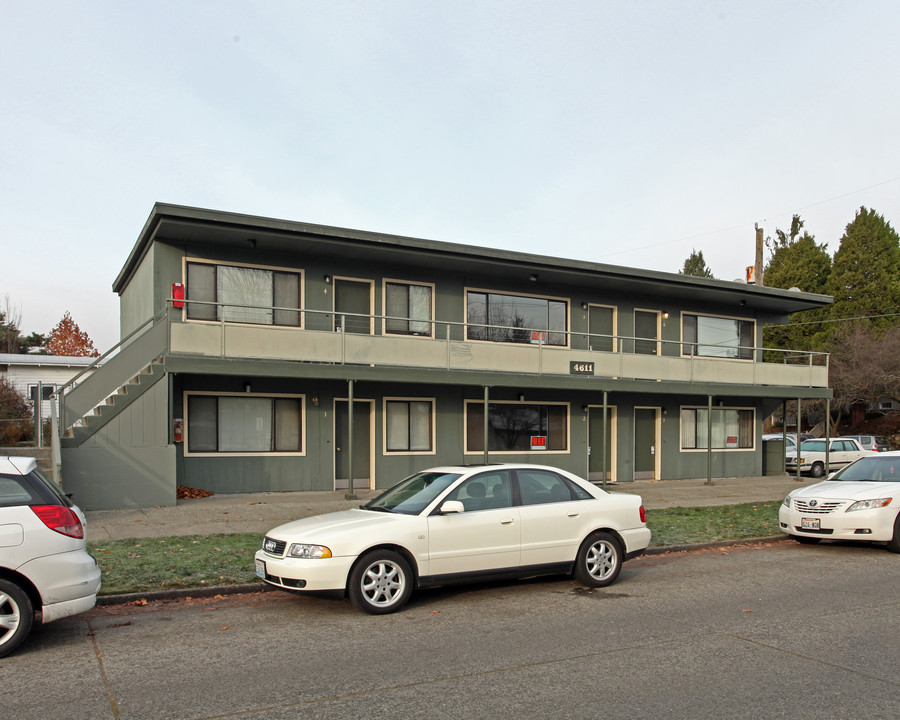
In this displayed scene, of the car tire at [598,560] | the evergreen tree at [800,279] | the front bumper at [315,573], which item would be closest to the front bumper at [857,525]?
the car tire at [598,560]

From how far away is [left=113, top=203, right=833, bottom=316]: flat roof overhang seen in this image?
16078 mm

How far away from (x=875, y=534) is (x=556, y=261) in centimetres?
1093

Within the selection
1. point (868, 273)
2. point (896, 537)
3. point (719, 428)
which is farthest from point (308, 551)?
point (868, 273)

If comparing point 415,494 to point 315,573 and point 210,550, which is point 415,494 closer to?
point 315,573

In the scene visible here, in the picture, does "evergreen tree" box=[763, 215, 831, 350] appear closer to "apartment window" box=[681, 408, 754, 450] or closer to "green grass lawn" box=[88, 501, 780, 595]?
"apartment window" box=[681, 408, 754, 450]

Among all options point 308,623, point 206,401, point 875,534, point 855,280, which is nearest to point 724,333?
point 875,534

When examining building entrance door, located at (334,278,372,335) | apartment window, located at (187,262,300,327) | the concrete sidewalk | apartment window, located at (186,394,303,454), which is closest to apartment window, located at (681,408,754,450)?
the concrete sidewalk

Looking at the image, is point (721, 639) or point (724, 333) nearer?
point (721, 639)

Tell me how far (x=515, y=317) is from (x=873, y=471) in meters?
10.9

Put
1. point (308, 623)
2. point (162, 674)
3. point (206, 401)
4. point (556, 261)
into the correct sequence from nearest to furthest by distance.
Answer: point (162, 674), point (308, 623), point (206, 401), point (556, 261)

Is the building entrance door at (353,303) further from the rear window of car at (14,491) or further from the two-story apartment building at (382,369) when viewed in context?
the rear window of car at (14,491)

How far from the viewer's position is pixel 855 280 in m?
51.4

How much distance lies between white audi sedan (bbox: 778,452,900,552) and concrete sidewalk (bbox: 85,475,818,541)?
13.6ft

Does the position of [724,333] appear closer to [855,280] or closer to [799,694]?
[799,694]
